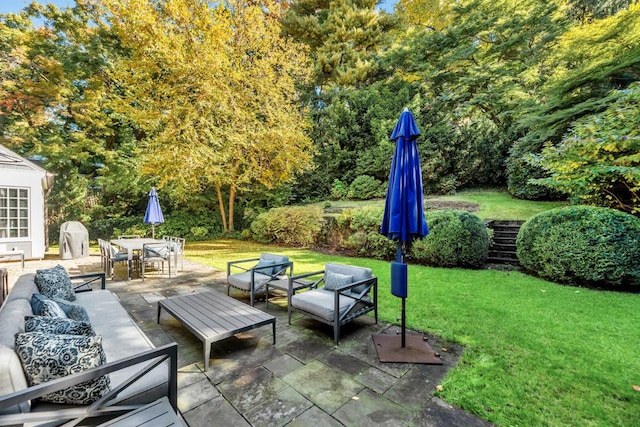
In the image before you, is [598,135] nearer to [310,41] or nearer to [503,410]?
[503,410]

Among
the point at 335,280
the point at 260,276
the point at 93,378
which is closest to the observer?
the point at 93,378

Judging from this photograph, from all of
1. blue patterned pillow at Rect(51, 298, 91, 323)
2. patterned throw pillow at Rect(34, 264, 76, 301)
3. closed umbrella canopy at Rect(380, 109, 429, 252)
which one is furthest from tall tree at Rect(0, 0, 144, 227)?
closed umbrella canopy at Rect(380, 109, 429, 252)

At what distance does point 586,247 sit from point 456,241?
2.46m

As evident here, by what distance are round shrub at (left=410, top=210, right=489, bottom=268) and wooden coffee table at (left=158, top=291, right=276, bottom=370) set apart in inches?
217

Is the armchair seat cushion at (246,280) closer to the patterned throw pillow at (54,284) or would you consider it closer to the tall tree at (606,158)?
the patterned throw pillow at (54,284)

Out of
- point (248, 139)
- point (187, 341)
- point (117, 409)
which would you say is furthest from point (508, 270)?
point (248, 139)

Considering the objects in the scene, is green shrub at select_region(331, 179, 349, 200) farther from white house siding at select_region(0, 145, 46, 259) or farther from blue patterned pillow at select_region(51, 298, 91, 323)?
blue patterned pillow at select_region(51, 298, 91, 323)

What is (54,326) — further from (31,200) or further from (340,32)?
(340,32)

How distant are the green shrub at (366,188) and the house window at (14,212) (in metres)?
13.8

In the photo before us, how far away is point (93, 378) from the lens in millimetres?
1726

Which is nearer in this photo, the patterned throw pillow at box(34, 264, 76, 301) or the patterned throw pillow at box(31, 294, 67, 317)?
the patterned throw pillow at box(31, 294, 67, 317)

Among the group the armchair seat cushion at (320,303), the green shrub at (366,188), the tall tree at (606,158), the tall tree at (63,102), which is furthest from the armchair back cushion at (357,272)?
the tall tree at (63,102)

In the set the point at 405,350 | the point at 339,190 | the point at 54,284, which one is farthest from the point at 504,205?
the point at 54,284

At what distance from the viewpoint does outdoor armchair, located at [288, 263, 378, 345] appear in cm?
365
